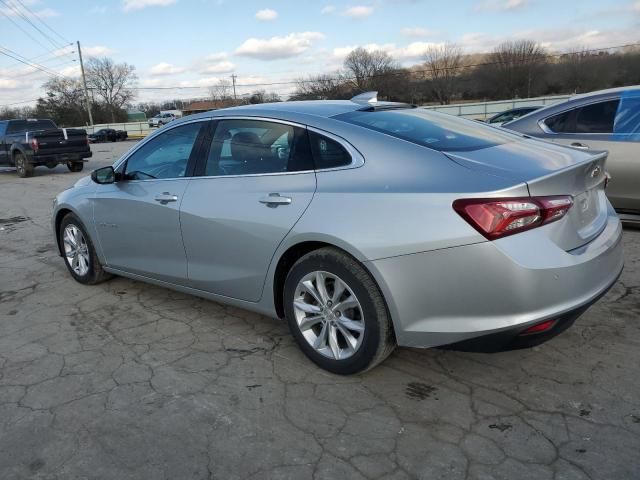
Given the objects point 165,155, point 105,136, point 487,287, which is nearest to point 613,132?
point 487,287

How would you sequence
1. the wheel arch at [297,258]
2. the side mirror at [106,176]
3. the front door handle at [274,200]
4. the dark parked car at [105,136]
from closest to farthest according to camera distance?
the wheel arch at [297,258] < the front door handle at [274,200] < the side mirror at [106,176] < the dark parked car at [105,136]

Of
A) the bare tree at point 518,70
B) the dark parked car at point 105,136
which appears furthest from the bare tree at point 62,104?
the bare tree at point 518,70

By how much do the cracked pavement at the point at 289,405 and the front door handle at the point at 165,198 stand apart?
939 mm

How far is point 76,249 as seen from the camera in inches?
201

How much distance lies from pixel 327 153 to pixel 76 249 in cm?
318

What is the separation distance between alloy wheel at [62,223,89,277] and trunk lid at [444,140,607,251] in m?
3.69

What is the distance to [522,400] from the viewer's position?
9.23 ft

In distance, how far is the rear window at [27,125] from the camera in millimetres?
17266

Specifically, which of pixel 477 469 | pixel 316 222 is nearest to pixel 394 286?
pixel 316 222

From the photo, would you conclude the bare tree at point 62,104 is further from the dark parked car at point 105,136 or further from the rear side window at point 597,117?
the rear side window at point 597,117

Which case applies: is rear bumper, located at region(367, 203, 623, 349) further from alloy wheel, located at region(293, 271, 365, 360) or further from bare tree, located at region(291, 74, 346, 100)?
bare tree, located at region(291, 74, 346, 100)

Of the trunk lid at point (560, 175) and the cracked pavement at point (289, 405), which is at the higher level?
the trunk lid at point (560, 175)

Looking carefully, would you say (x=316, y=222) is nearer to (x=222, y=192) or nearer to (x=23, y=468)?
(x=222, y=192)

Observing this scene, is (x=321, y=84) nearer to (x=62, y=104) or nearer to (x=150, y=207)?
(x=62, y=104)
